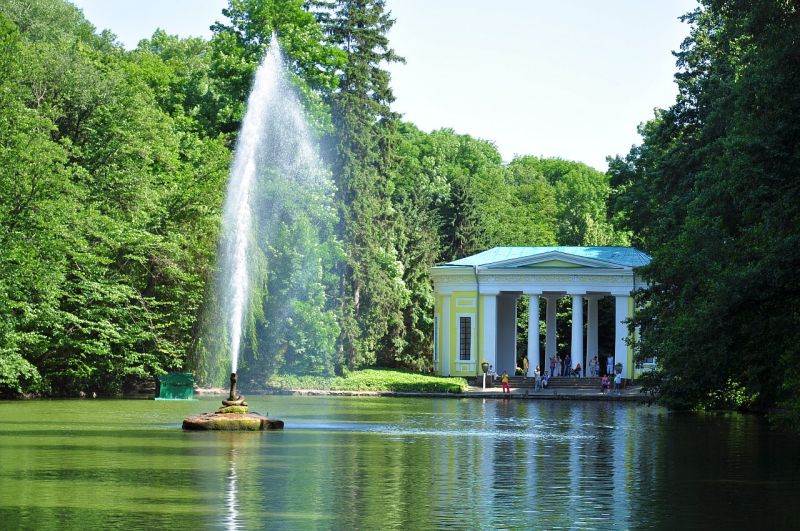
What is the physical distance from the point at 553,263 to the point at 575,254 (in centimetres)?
142

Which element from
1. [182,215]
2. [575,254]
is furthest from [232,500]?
[575,254]

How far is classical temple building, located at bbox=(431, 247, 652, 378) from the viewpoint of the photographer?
258ft

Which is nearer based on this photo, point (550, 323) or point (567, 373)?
point (567, 373)

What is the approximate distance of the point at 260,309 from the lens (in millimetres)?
61219

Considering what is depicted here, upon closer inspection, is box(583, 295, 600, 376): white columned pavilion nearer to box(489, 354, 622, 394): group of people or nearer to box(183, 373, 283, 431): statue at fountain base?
box(489, 354, 622, 394): group of people

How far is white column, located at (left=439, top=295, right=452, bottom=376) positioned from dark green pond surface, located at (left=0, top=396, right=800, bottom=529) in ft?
142

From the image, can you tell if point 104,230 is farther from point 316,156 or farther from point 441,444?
point 441,444

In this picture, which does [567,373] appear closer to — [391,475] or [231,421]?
[231,421]

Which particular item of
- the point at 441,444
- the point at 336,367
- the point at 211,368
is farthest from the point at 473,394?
the point at 441,444

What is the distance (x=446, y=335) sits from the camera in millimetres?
82375

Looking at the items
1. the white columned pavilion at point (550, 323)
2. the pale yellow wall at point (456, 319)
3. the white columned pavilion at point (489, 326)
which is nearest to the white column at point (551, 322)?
the white columned pavilion at point (550, 323)

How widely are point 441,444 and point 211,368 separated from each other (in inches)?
1227

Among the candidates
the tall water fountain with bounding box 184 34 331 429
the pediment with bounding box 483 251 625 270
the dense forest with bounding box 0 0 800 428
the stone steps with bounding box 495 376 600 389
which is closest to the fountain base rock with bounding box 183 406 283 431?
the dense forest with bounding box 0 0 800 428

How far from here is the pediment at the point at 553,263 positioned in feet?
256
